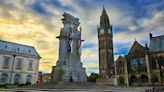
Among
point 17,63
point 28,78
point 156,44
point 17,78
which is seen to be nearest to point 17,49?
point 17,63

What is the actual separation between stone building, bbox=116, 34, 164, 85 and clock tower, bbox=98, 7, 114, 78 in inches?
373

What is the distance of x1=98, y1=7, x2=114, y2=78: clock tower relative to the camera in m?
76.8

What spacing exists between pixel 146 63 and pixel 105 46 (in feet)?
80.8

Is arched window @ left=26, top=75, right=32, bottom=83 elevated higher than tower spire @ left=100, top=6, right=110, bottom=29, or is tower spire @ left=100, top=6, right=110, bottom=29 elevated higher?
tower spire @ left=100, top=6, right=110, bottom=29

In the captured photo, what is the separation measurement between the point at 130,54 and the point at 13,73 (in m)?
45.1

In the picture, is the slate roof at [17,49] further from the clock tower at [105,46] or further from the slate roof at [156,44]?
the slate roof at [156,44]

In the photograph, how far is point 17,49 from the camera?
1882 inches

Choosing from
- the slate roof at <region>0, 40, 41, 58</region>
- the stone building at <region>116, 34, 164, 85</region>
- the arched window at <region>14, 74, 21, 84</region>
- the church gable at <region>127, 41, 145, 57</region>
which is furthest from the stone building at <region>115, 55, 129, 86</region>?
the arched window at <region>14, 74, 21, 84</region>

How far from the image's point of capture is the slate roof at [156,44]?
62059 mm

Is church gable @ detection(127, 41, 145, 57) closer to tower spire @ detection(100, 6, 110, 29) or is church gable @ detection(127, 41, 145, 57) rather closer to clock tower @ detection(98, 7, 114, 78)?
clock tower @ detection(98, 7, 114, 78)

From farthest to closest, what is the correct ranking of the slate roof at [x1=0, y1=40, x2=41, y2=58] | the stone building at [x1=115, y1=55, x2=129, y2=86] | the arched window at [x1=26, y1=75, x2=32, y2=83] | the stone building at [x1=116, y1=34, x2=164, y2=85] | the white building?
the stone building at [x1=115, y1=55, x2=129, y2=86] → the stone building at [x1=116, y1=34, x2=164, y2=85] → the arched window at [x1=26, y1=75, x2=32, y2=83] → the slate roof at [x1=0, y1=40, x2=41, y2=58] → the white building

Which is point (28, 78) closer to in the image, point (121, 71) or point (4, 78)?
point (4, 78)

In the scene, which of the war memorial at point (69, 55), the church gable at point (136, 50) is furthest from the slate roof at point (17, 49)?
the church gable at point (136, 50)

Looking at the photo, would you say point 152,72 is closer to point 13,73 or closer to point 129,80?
point 129,80
